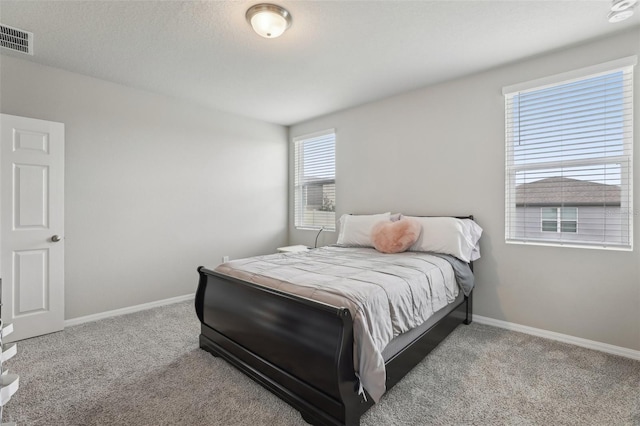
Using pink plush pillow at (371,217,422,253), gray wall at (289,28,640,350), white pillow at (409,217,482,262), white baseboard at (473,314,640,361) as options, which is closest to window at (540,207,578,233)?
gray wall at (289,28,640,350)

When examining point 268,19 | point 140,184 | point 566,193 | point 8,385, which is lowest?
point 8,385

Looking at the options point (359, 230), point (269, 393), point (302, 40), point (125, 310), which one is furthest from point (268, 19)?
point (125, 310)

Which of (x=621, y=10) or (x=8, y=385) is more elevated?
(x=621, y=10)

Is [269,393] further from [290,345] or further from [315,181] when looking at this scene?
[315,181]

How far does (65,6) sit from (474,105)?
351 cm

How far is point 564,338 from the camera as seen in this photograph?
275 cm

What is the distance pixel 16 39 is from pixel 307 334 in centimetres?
320

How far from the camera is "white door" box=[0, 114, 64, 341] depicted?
108 inches

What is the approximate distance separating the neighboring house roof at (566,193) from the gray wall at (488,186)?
15 cm

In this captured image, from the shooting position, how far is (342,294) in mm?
1794

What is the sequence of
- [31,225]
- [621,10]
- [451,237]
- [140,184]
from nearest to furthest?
[621,10], [31,225], [451,237], [140,184]

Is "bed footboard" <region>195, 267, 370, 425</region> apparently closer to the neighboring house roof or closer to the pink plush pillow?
the pink plush pillow

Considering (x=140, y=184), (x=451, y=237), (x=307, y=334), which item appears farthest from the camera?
(x=140, y=184)

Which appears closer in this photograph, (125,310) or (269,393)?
(269,393)
